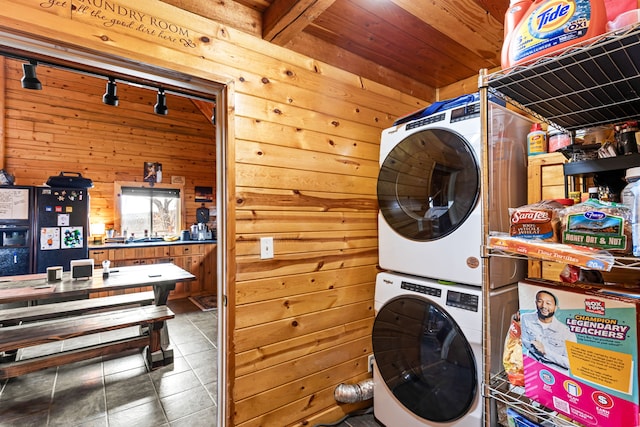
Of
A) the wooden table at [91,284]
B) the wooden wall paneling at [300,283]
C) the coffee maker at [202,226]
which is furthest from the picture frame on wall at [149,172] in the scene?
the wooden wall paneling at [300,283]

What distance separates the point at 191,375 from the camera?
8.61ft

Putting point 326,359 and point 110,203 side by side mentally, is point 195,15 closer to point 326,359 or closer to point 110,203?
point 326,359

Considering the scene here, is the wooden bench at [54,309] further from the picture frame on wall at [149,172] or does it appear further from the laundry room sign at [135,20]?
the picture frame on wall at [149,172]

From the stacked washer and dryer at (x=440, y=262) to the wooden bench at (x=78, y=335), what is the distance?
211 centimetres

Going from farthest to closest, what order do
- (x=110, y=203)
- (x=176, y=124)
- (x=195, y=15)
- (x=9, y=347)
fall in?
(x=176, y=124) → (x=110, y=203) → (x=9, y=347) → (x=195, y=15)

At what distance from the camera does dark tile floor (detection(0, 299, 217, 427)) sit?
6.71ft

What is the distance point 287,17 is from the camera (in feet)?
4.74

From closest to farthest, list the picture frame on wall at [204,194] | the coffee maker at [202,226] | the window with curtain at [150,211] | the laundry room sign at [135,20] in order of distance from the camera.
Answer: the laundry room sign at [135,20] < the window with curtain at [150,211] < the coffee maker at [202,226] < the picture frame on wall at [204,194]

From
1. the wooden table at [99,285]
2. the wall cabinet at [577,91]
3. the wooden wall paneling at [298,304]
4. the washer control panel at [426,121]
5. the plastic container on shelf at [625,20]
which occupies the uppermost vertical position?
the washer control panel at [426,121]

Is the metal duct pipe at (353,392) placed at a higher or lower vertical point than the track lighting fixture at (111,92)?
lower

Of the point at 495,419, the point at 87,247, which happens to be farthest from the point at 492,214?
the point at 87,247

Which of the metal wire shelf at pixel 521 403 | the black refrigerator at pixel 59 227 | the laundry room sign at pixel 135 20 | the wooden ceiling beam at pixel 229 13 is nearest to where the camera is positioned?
the metal wire shelf at pixel 521 403

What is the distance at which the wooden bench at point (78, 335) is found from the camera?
7.29 ft

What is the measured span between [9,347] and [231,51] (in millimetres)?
2514
